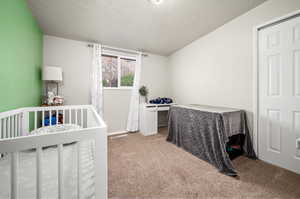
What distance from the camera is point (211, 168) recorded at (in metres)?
1.56

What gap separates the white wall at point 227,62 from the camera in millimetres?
1753

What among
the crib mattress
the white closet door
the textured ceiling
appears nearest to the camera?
the crib mattress

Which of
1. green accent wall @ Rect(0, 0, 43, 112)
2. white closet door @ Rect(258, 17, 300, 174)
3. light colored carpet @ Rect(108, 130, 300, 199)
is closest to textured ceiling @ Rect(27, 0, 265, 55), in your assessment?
green accent wall @ Rect(0, 0, 43, 112)

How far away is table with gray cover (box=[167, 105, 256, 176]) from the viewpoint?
1.55 metres

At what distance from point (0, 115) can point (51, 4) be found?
163 cm

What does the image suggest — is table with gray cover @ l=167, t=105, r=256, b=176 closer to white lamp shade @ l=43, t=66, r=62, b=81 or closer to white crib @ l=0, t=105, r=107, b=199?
white crib @ l=0, t=105, r=107, b=199

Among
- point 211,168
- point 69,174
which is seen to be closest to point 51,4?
point 69,174

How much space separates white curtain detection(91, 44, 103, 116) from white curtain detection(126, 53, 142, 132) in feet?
2.57

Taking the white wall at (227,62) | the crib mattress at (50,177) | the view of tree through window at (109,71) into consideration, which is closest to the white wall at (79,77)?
the view of tree through window at (109,71)

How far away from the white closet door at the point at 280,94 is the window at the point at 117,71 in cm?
269

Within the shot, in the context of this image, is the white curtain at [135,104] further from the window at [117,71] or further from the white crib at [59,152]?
the white crib at [59,152]

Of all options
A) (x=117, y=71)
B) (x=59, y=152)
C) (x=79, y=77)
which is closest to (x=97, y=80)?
(x=79, y=77)

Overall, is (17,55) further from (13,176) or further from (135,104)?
(135,104)

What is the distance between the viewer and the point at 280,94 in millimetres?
1585
